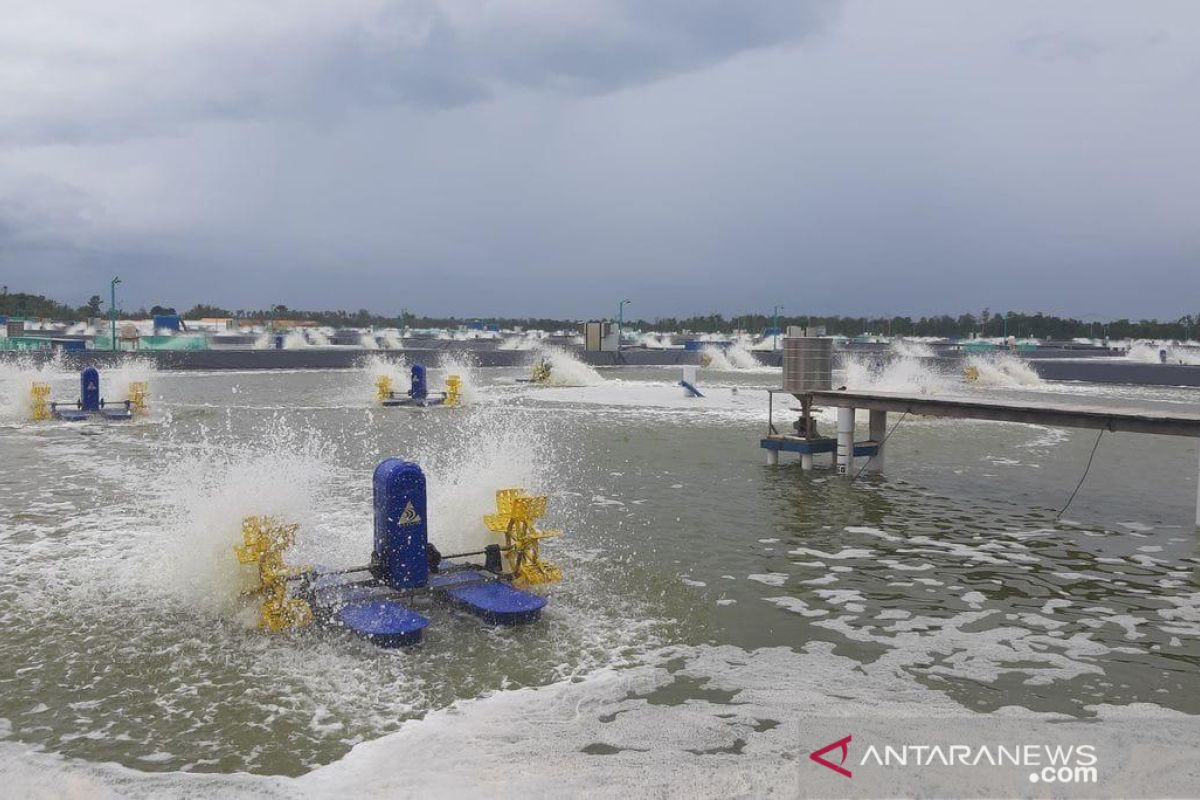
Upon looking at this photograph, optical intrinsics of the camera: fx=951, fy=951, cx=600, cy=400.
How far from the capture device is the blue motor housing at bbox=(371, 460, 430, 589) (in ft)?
30.7

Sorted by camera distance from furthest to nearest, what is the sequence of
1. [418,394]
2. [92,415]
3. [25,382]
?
[418,394] < [25,382] < [92,415]

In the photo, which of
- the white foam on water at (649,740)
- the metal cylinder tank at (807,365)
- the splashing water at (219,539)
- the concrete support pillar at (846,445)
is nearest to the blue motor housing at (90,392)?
the splashing water at (219,539)

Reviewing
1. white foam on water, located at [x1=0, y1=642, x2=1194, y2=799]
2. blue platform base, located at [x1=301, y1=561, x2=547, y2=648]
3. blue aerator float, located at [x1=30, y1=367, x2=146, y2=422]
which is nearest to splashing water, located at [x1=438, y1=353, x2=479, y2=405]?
blue aerator float, located at [x1=30, y1=367, x2=146, y2=422]

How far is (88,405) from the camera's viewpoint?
26.5 m

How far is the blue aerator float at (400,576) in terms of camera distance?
8727 mm

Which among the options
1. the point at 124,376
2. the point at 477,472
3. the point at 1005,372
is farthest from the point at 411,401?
the point at 1005,372

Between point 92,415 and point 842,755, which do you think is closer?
point 842,755

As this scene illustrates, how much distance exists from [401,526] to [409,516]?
12 cm

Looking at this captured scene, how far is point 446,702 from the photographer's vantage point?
7242 millimetres

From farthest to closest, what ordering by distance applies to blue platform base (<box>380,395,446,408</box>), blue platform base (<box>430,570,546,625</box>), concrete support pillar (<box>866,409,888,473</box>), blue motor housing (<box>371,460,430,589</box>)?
blue platform base (<box>380,395,446,408</box>), concrete support pillar (<box>866,409,888,473</box>), blue motor housing (<box>371,460,430,589</box>), blue platform base (<box>430,570,546,625</box>)

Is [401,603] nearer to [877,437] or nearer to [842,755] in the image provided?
[842,755]

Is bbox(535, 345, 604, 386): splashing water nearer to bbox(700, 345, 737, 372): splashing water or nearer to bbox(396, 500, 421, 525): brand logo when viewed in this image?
bbox(700, 345, 737, 372): splashing water

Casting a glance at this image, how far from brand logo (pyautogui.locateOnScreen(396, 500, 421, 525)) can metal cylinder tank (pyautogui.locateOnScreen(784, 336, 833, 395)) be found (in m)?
12.2

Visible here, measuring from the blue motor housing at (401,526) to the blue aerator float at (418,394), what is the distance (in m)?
22.2
